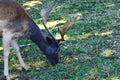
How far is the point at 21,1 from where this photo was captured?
1052 cm

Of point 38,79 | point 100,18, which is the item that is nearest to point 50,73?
point 38,79

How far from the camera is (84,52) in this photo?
6.77 meters

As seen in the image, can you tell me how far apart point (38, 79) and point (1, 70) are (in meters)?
0.79

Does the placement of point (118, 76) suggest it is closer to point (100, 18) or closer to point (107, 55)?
point (107, 55)

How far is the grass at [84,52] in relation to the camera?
5.93m

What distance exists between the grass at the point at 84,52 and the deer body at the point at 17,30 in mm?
274

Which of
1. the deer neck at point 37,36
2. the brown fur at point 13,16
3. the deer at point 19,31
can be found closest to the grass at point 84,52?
the deer at point 19,31

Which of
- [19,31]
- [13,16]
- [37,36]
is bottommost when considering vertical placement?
[37,36]

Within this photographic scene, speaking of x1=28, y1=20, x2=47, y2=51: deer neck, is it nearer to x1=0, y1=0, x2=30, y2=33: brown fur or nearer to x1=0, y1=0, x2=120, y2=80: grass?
x1=0, y1=0, x2=30, y2=33: brown fur

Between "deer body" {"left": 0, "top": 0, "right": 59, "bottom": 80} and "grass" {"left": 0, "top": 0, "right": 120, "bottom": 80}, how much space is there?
274 mm

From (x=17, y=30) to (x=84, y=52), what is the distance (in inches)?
59.3

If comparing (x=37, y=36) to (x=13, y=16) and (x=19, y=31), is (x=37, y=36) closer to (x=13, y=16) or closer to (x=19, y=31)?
(x=19, y=31)

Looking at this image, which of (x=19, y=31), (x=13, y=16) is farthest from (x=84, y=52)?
(x=13, y=16)

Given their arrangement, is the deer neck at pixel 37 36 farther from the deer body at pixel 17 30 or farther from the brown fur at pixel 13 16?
the brown fur at pixel 13 16
